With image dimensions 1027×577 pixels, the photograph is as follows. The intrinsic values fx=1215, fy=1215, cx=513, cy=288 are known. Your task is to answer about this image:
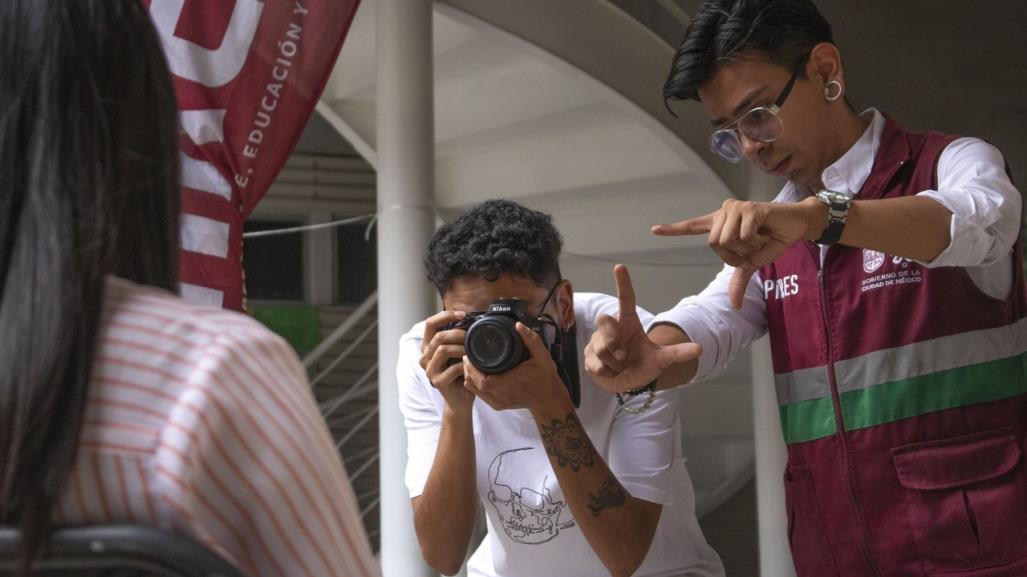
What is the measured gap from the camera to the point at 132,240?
0.89 metres

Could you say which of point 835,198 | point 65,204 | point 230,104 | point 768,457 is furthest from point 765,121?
point 768,457

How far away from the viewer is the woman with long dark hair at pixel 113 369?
2.44 feet

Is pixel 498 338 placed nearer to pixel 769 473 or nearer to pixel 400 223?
pixel 400 223

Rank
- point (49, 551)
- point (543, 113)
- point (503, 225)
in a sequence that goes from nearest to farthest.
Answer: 1. point (49, 551)
2. point (503, 225)
3. point (543, 113)

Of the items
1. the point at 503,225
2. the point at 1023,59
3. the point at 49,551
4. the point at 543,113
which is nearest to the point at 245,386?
the point at 49,551

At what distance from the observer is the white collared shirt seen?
66.2 inches

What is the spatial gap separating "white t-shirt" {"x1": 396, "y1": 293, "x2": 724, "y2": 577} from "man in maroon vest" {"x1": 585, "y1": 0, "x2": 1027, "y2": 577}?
0.63 ft

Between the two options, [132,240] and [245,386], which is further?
[132,240]

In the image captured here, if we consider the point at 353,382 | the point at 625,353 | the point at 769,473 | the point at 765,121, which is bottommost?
the point at 769,473

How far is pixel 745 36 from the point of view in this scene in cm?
197

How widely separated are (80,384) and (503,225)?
57.8 inches

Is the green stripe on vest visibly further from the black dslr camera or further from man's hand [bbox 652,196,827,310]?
the black dslr camera

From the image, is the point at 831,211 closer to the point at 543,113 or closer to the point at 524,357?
the point at 524,357

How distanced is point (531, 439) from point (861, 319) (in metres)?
0.63
